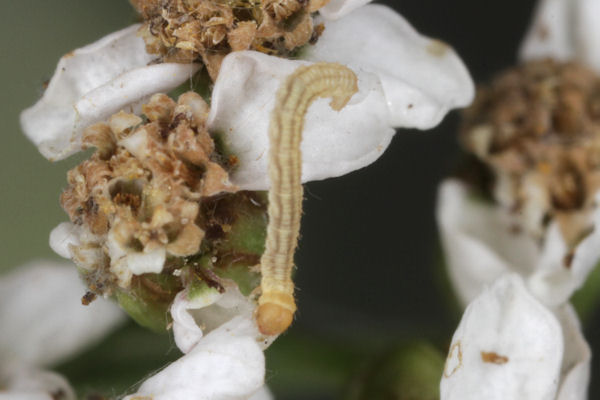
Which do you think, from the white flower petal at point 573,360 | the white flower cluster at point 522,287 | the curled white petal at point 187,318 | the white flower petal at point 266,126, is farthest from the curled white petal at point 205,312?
the white flower petal at point 573,360

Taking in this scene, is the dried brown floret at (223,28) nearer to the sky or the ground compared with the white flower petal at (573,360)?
nearer to the sky

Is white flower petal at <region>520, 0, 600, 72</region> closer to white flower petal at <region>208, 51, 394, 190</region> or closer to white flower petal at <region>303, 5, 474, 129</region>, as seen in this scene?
white flower petal at <region>303, 5, 474, 129</region>

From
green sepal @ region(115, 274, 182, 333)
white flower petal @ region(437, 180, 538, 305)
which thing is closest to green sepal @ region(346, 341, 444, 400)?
white flower petal @ region(437, 180, 538, 305)

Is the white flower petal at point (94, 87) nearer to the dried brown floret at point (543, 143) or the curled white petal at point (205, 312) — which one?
the curled white petal at point (205, 312)

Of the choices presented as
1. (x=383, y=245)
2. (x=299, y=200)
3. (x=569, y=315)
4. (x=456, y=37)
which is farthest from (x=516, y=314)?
(x=456, y=37)

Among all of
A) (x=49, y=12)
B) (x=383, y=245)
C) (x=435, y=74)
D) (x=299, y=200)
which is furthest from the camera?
(x=383, y=245)

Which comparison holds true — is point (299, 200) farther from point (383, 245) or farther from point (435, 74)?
point (383, 245)
